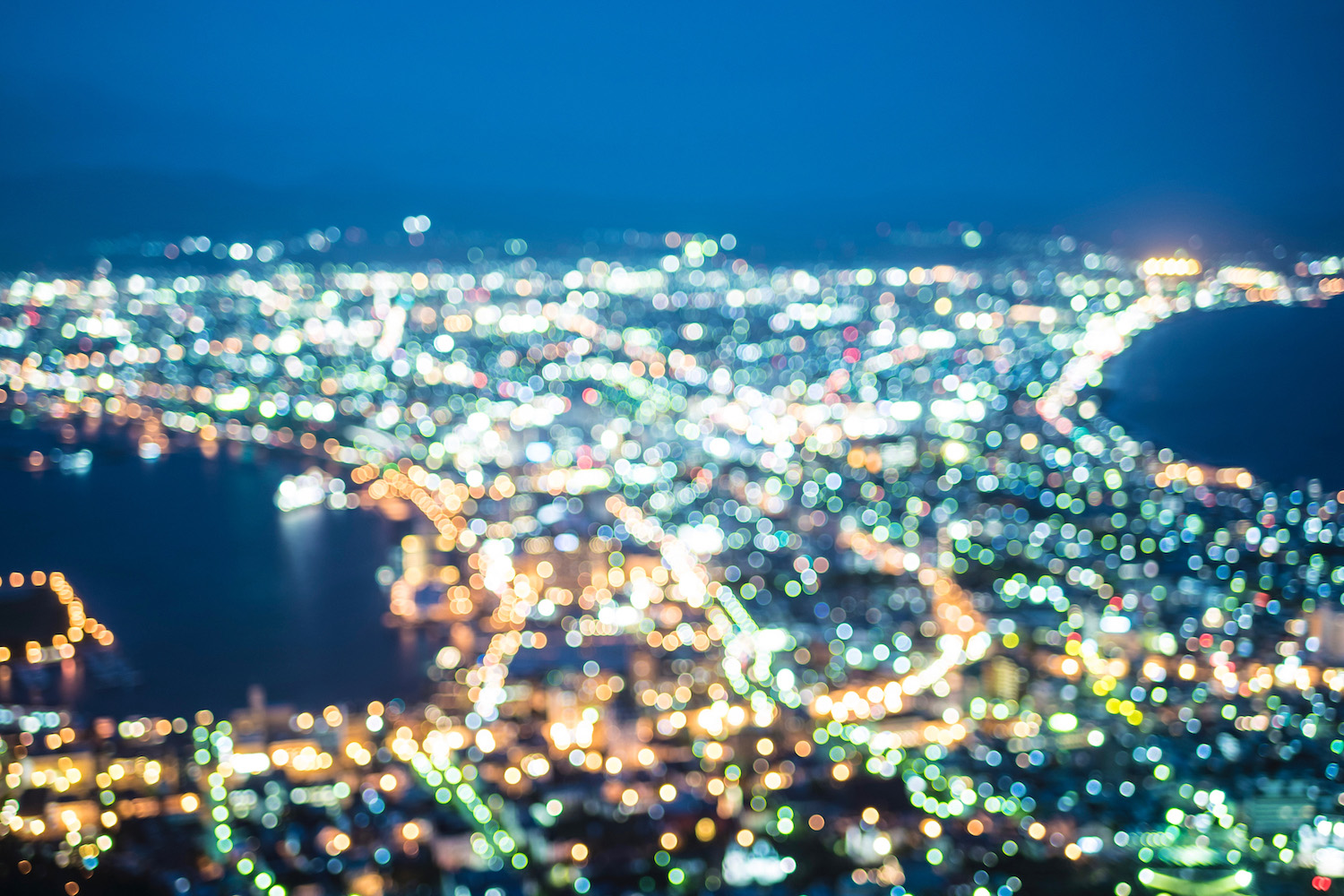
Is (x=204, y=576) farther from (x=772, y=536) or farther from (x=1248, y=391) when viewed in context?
(x=1248, y=391)

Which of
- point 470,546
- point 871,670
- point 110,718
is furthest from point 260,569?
point 871,670

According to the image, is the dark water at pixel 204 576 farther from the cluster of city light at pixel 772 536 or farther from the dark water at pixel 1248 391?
the dark water at pixel 1248 391

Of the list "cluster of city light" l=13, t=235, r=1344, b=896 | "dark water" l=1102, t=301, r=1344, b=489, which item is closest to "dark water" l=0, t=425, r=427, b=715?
"cluster of city light" l=13, t=235, r=1344, b=896

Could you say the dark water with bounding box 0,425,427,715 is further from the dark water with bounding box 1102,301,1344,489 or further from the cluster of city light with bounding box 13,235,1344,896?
the dark water with bounding box 1102,301,1344,489

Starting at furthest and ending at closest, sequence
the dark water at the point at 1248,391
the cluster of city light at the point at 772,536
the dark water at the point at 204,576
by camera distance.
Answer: the dark water at the point at 1248,391 → the dark water at the point at 204,576 → the cluster of city light at the point at 772,536

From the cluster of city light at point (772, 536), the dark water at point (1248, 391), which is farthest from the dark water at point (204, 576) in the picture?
the dark water at point (1248, 391)

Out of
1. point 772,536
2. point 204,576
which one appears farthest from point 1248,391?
point 204,576
